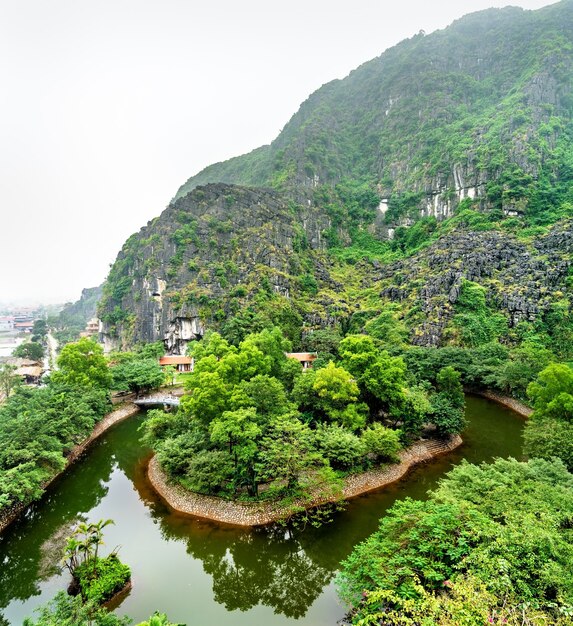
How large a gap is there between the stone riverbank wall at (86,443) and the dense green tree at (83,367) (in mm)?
2663

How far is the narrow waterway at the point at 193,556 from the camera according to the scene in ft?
38.1

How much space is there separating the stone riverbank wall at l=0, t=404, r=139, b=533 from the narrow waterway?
417 mm

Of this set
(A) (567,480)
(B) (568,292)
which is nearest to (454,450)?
(A) (567,480)

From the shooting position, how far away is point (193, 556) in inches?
553

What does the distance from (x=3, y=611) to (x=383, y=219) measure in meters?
82.2

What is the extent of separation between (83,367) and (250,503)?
66.7 ft

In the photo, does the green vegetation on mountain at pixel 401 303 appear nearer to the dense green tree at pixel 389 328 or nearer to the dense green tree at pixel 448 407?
the dense green tree at pixel 448 407

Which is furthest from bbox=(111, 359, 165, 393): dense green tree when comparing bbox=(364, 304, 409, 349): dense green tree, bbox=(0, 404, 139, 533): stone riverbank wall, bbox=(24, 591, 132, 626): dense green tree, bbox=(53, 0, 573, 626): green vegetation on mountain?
bbox=(364, 304, 409, 349): dense green tree

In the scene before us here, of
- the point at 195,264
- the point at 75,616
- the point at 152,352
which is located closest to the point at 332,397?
the point at 75,616

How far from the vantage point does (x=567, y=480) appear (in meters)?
12.9

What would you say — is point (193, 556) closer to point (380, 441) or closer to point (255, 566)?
point (255, 566)

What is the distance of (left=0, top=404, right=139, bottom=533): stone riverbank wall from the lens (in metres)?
15.8

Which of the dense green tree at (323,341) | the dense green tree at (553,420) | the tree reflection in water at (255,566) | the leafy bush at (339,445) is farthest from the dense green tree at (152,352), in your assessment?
the dense green tree at (553,420)

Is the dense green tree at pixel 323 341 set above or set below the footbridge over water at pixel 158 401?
above
